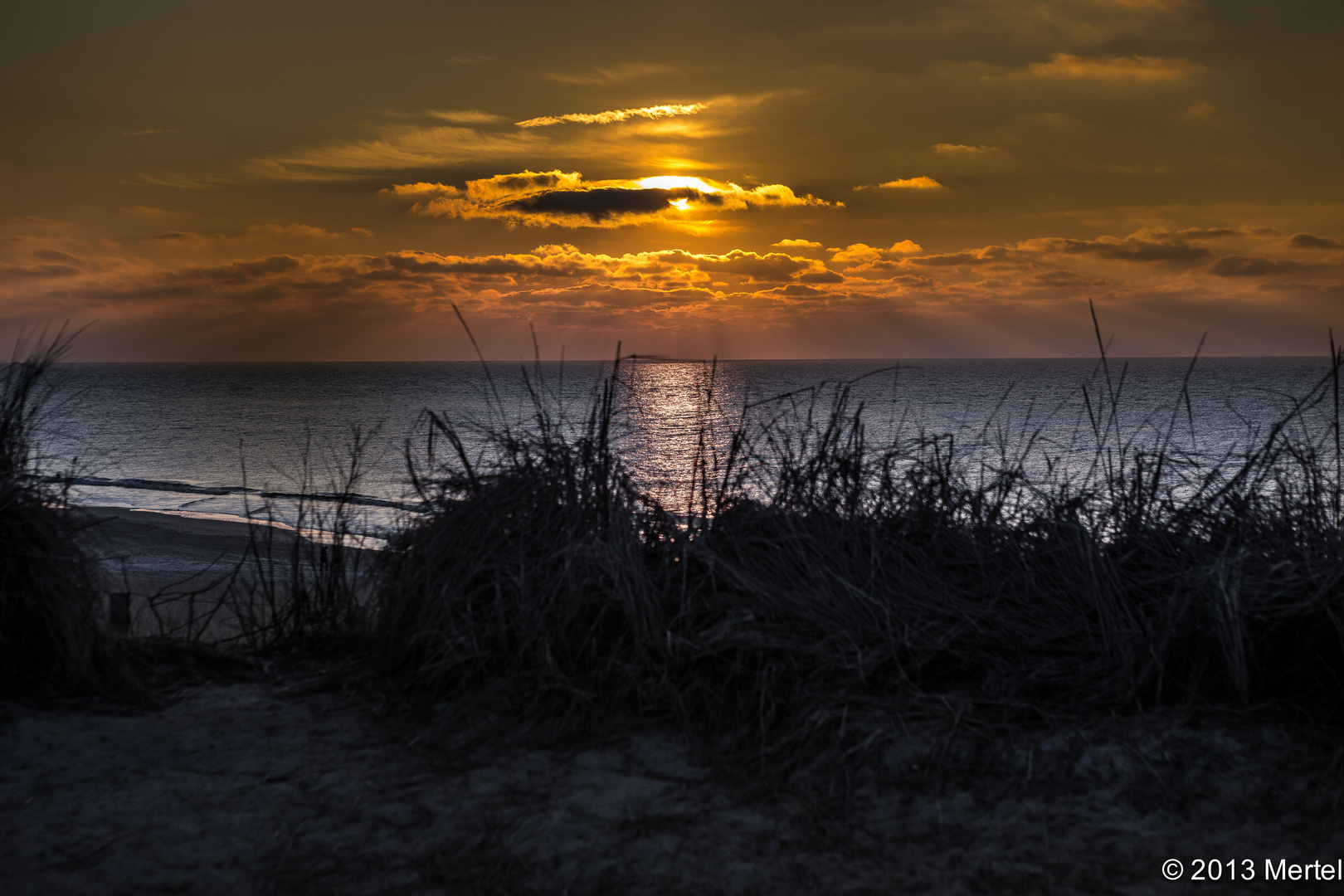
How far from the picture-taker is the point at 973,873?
2377mm

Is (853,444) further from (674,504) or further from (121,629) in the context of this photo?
(121,629)

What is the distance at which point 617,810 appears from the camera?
2727 millimetres

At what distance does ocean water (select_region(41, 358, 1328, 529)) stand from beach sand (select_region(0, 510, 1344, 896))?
1411 mm

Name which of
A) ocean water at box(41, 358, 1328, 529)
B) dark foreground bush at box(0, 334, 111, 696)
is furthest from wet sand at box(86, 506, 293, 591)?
dark foreground bush at box(0, 334, 111, 696)

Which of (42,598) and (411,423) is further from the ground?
(42,598)

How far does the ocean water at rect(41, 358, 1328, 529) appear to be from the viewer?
5.17 m

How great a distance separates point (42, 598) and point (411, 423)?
44.2m

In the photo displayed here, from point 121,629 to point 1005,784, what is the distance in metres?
4.65

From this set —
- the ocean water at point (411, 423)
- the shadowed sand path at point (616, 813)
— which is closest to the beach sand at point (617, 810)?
the shadowed sand path at point (616, 813)

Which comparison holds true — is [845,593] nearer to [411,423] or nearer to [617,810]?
[617,810]

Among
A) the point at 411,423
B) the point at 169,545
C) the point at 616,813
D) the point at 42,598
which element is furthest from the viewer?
the point at 411,423

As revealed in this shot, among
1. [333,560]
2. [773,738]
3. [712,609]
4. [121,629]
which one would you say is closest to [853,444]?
[712,609]

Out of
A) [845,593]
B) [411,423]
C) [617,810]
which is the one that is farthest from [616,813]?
[411,423]

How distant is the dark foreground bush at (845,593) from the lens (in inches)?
129
